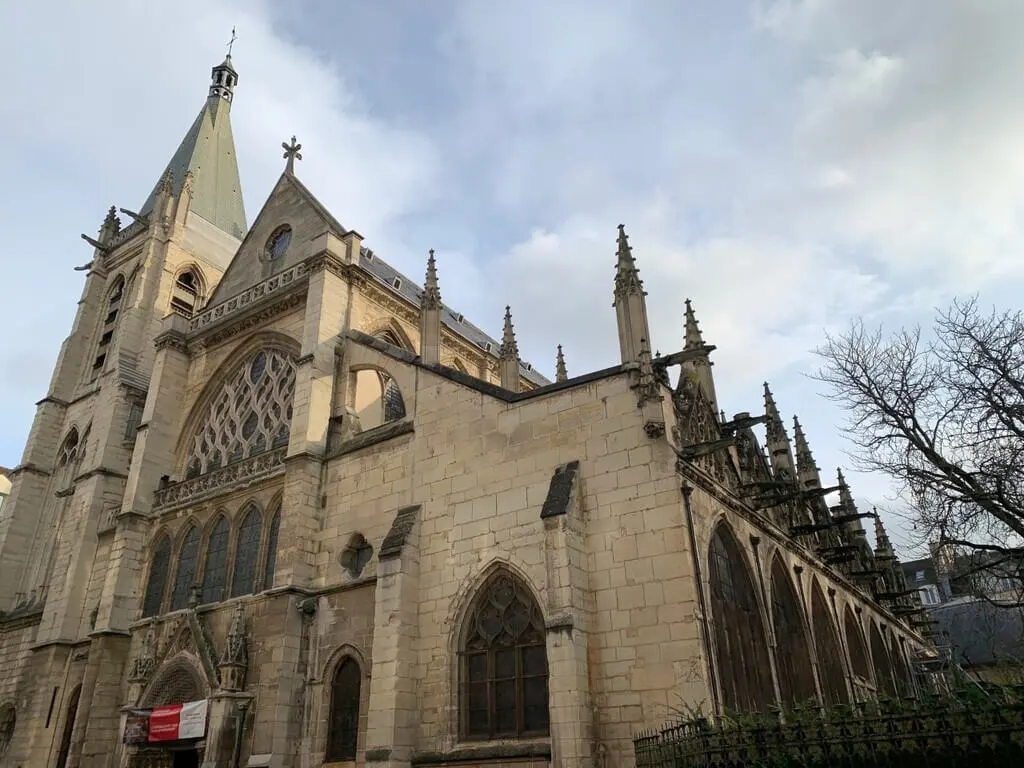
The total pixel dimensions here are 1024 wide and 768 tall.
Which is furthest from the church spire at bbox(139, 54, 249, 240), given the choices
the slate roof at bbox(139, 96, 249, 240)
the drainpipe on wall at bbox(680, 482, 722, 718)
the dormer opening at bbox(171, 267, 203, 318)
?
the drainpipe on wall at bbox(680, 482, 722, 718)

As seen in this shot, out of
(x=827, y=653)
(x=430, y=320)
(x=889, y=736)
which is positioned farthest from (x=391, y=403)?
(x=889, y=736)

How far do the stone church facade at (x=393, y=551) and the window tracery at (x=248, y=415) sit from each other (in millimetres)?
84

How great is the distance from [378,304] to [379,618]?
971cm

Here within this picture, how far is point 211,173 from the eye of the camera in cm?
3309

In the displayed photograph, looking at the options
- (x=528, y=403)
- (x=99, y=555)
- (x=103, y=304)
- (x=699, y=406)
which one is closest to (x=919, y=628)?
(x=699, y=406)

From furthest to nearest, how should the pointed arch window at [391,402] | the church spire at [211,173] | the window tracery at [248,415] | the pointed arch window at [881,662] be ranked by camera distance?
the church spire at [211,173]
the pointed arch window at [881,662]
the pointed arch window at [391,402]
the window tracery at [248,415]

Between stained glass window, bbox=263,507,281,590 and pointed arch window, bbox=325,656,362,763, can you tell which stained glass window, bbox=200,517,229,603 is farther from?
pointed arch window, bbox=325,656,362,763

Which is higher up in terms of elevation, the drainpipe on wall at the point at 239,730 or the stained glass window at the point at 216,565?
the stained glass window at the point at 216,565

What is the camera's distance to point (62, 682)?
18.7 m

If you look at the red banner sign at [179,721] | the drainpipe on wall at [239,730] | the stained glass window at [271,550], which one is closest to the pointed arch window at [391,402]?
the stained glass window at [271,550]

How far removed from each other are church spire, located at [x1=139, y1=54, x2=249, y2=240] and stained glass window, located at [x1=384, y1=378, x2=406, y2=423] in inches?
581

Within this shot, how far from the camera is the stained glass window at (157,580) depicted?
18.1m

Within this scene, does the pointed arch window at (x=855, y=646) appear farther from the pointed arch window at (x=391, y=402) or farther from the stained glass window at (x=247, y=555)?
the stained glass window at (x=247, y=555)

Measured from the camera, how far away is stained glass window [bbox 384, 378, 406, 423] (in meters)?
19.1
